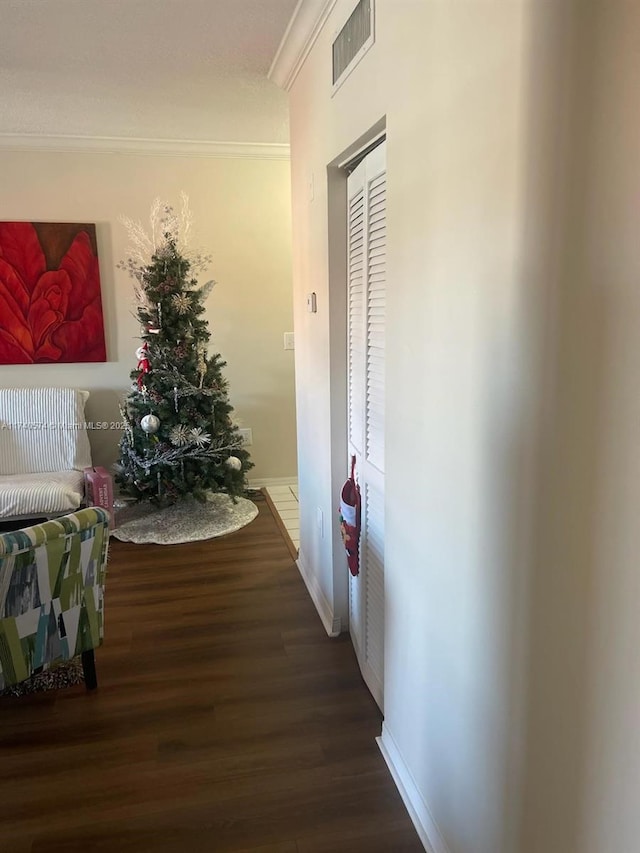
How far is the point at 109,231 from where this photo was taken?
14.7ft

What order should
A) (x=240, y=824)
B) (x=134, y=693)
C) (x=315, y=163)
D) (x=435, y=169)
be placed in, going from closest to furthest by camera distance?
1. (x=435, y=169)
2. (x=240, y=824)
3. (x=134, y=693)
4. (x=315, y=163)

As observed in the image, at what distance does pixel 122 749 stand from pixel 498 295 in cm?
188

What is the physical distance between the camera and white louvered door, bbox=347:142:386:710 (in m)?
2.08

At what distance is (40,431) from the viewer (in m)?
4.14

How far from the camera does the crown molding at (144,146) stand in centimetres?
Result: 424

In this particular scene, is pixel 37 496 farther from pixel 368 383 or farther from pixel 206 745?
pixel 368 383

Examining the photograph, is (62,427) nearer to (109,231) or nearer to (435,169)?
(109,231)

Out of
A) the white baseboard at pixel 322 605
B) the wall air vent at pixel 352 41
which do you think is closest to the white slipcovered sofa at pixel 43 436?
the white baseboard at pixel 322 605

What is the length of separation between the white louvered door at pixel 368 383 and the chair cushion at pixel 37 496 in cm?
194

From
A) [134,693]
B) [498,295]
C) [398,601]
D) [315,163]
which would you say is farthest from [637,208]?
[134,693]

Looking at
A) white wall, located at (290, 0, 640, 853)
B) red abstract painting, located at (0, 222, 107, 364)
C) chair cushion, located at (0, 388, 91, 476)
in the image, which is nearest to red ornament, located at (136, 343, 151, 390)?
chair cushion, located at (0, 388, 91, 476)

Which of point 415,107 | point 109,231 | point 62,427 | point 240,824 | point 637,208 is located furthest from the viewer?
point 109,231

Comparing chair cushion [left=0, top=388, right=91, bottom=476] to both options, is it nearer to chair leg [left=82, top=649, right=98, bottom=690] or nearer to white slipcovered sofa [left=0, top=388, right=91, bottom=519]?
white slipcovered sofa [left=0, top=388, right=91, bottom=519]

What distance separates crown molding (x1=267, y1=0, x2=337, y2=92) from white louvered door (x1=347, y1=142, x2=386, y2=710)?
0.59 m
